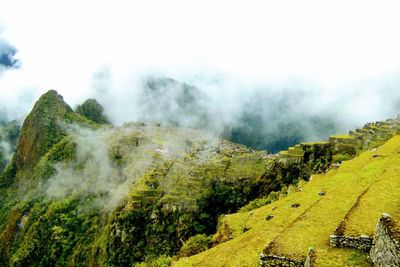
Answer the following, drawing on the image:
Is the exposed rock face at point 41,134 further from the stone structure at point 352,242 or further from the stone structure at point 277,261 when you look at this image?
the stone structure at point 352,242

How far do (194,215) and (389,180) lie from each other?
53.2 m

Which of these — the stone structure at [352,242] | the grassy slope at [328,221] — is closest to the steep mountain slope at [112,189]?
the grassy slope at [328,221]

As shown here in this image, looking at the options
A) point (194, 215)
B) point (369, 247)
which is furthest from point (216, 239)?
point (194, 215)

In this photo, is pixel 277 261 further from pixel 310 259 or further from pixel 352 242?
pixel 352 242

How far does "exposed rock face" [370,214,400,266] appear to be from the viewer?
1288 centimetres

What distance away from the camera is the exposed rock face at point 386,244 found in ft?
42.2

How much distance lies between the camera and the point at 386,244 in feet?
44.5

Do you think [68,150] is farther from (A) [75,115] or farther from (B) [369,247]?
(B) [369,247]

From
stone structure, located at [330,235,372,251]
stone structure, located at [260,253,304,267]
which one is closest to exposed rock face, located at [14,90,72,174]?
stone structure, located at [260,253,304,267]

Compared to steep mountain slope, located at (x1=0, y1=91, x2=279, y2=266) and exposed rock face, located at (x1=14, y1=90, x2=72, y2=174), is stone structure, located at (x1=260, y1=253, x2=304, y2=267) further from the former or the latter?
exposed rock face, located at (x1=14, y1=90, x2=72, y2=174)

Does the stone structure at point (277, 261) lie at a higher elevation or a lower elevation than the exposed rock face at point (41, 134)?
lower

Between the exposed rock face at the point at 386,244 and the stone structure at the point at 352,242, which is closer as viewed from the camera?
the exposed rock face at the point at 386,244

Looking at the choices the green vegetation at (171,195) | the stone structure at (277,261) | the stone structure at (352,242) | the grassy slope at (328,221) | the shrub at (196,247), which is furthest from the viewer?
the shrub at (196,247)

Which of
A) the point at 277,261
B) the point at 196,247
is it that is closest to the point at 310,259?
the point at 277,261
